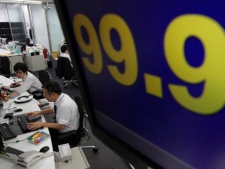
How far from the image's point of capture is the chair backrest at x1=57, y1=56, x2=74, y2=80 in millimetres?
5000

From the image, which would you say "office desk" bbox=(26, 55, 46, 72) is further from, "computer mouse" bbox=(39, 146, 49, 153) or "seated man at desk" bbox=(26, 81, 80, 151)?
"computer mouse" bbox=(39, 146, 49, 153)

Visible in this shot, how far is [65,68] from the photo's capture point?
202 inches

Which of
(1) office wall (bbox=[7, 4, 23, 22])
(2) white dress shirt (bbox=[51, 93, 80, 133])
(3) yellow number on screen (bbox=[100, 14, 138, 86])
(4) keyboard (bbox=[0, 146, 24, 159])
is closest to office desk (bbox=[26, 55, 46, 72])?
(1) office wall (bbox=[7, 4, 23, 22])

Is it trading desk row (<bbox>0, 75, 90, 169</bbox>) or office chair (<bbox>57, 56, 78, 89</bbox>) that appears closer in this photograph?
trading desk row (<bbox>0, 75, 90, 169</bbox>)

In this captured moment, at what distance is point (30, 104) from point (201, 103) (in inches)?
115

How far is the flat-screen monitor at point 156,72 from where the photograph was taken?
0.32 meters

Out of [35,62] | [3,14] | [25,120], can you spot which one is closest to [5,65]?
[35,62]

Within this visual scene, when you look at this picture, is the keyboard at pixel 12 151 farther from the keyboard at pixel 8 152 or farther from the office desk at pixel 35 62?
the office desk at pixel 35 62

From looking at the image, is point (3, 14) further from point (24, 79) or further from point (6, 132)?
point (6, 132)

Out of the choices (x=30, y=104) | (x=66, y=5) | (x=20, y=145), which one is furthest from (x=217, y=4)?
(x=30, y=104)

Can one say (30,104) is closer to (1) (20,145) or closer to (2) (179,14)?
(1) (20,145)

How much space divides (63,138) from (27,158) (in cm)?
74

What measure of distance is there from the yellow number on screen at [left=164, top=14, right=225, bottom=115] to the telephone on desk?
157cm

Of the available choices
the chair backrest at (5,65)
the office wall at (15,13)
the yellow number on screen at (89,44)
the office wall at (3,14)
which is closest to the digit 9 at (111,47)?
the yellow number on screen at (89,44)
